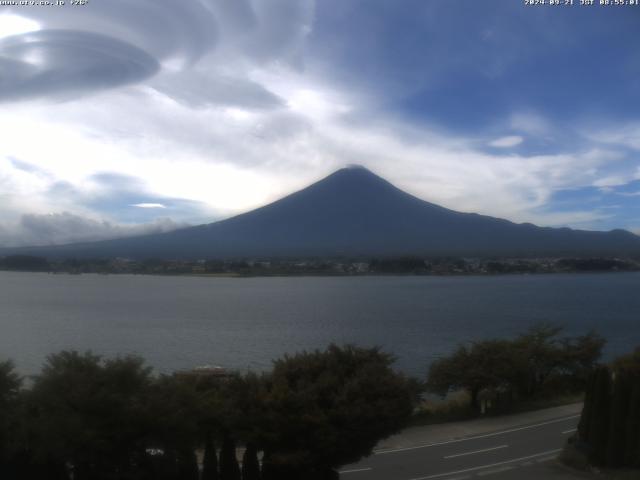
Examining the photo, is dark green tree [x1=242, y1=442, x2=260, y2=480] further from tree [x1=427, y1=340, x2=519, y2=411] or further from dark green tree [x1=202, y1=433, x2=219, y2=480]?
tree [x1=427, y1=340, x2=519, y2=411]

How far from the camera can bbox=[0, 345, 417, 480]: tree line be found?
767 centimetres

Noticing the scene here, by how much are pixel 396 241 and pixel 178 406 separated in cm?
11477

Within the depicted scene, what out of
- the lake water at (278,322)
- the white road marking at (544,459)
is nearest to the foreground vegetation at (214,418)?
the white road marking at (544,459)

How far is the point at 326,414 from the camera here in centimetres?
849

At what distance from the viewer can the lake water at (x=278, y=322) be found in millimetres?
30825

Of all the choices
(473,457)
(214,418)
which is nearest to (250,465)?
(214,418)

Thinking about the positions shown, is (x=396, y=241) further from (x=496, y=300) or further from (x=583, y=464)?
(x=583, y=464)

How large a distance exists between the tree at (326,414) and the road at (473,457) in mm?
1813

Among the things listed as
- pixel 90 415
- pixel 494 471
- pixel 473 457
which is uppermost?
pixel 90 415

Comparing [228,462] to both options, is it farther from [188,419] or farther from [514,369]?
[514,369]

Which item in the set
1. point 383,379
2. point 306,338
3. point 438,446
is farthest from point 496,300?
point 383,379

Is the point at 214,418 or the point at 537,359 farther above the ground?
the point at 214,418

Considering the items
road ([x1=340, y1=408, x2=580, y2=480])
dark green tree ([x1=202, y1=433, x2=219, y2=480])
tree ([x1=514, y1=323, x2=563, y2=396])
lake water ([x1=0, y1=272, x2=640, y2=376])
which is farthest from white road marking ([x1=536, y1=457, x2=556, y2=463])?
lake water ([x1=0, y1=272, x2=640, y2=376])

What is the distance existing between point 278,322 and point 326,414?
34.8 metres
